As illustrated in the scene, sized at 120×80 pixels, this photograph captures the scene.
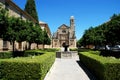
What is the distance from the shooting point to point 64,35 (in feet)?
314

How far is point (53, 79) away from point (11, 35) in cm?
1206

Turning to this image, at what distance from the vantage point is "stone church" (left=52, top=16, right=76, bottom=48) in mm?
92731

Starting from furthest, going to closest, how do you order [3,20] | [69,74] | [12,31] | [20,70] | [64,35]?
1. [64,35]
2. [12,31]
3. [3,20]
4. [69,74]
5. [20,70]

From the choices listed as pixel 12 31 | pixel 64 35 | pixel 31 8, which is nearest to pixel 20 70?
pixel 12 31

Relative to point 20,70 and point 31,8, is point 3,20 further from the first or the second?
point 31,8

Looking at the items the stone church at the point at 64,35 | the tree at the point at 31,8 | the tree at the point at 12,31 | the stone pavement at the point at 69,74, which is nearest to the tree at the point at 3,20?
the tree at the point at 12,31

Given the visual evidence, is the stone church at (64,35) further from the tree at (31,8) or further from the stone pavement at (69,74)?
the stone pavement at (69,74)

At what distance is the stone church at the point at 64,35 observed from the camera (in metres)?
92.7

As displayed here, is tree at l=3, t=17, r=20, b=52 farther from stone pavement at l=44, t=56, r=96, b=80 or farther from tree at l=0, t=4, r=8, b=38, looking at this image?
stone pavement at l=44, t=56, r=96, b=80

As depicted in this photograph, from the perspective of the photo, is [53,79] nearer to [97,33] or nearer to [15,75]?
[15,75]

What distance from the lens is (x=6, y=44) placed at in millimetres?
31562

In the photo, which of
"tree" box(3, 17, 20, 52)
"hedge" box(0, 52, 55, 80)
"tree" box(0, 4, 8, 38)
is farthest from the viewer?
"tree" box(3, 17, 20, 52)

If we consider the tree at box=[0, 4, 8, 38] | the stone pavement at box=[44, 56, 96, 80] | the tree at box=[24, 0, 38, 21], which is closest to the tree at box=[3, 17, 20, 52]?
the tree at box=[0, 4, 8, 38]

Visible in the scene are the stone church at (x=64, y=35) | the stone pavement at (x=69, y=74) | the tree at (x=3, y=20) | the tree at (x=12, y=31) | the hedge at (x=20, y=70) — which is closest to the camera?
the hedge at (x=20, y=70)
